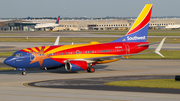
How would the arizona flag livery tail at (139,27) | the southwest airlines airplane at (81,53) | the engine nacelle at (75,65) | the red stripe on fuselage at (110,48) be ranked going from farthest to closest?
the arizona flag livery tail at (139,27) < the red stripe on fuselage at (110,48) < the engine nacelle at (75,65) < the southwest airlines airplane at (81,53)

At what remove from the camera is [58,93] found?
26.8 m

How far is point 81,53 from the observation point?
4425 centimetres

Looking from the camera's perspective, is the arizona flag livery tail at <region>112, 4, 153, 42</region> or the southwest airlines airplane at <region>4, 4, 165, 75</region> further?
the arizona flag livery tail at <region>112, 4, 153, 42</region>

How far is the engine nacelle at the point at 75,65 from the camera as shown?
1654 inches

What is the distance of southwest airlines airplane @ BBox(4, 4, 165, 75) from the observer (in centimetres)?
4172

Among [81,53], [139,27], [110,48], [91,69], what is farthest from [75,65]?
[139,27]

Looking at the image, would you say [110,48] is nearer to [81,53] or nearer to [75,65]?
[81,53]

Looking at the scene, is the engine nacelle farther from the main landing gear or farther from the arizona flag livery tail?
the arizona flag livery tail

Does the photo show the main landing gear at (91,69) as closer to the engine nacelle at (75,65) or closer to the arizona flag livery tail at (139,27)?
the engine nacelle at (75,65)

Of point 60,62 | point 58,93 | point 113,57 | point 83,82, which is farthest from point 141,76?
point 58,93

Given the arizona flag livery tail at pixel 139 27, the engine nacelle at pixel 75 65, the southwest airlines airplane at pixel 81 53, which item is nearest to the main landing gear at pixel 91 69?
the southwest airlines airplane at pixel 81 53

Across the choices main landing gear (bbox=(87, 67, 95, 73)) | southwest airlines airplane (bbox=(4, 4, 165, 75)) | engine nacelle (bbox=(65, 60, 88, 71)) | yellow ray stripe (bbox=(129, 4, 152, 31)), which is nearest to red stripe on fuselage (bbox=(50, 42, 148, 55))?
southwest airlines airplane (bbox=(4, 4, 165, 75))

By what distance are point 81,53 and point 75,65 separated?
9.13 feet

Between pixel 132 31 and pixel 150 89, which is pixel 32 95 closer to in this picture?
pixel 150 89
